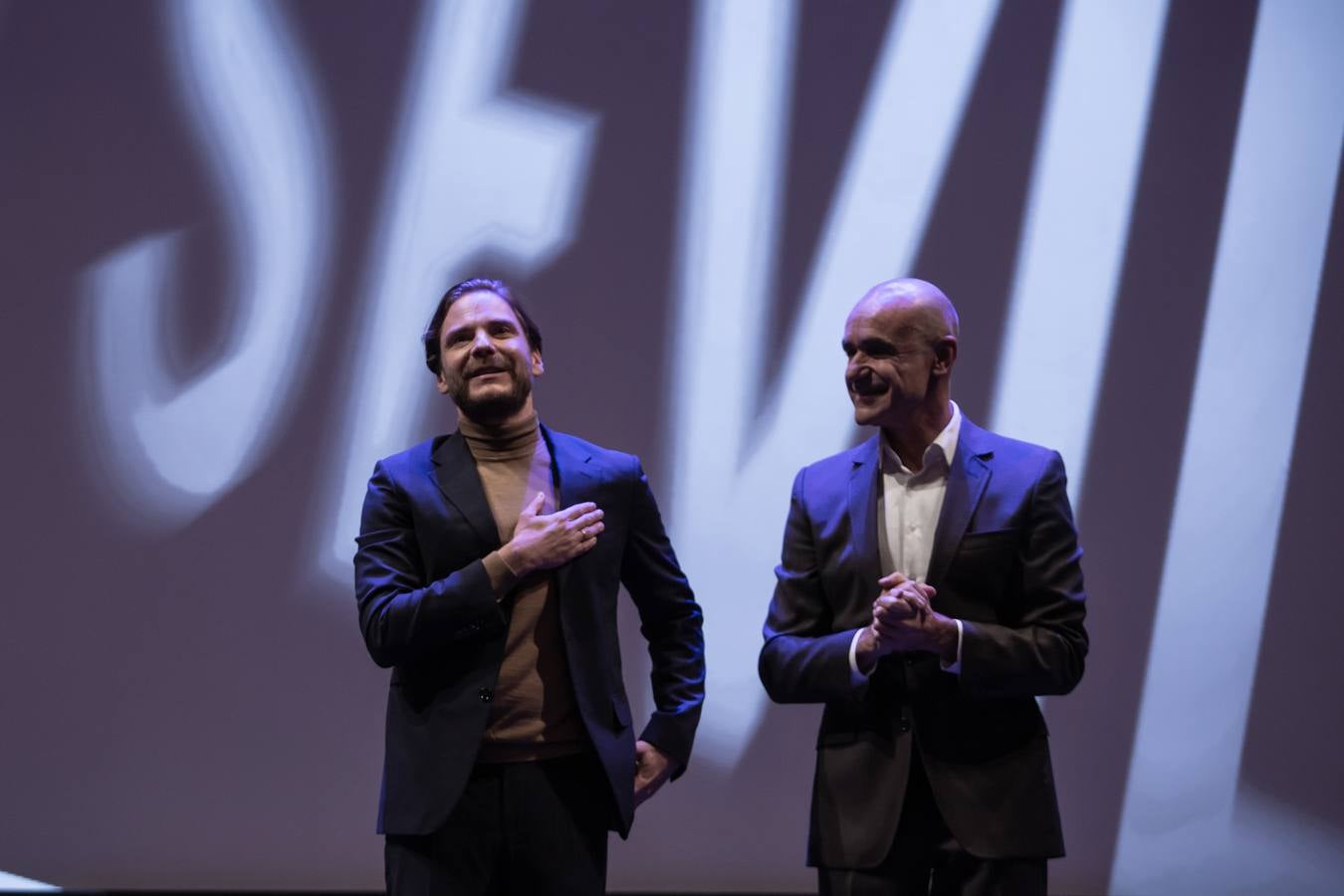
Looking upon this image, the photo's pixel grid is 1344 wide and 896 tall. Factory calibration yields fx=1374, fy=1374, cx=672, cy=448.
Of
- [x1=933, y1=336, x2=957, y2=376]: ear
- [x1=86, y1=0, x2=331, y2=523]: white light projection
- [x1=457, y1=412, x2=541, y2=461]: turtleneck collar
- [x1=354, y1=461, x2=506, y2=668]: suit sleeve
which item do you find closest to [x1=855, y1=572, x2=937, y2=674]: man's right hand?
[x1=933, y1=336, x2=957, y2=376]: ear

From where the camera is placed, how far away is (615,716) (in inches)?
93.5

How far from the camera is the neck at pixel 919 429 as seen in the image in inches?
94.2

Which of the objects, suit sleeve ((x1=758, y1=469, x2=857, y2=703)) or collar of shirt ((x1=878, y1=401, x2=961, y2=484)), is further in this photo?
collar of shirt ((x1=878, y1=401, x2=961, y2=484))

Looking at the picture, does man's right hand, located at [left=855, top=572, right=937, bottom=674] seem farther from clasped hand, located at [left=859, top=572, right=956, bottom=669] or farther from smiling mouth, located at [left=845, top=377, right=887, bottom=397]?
smiling mouth, located at [left=845, top=377, right=887, bottom=397]

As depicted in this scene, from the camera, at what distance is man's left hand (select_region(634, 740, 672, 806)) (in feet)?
8.07

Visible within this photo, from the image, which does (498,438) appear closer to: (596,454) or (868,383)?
(596,454)

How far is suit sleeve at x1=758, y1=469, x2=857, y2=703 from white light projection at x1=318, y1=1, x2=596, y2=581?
1.73m

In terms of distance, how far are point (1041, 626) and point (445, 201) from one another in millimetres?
2330

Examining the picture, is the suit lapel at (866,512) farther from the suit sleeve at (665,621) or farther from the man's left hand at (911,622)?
the suit sleeve at (665,621)

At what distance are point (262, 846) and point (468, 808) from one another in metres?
1.88

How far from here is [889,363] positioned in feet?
7.66

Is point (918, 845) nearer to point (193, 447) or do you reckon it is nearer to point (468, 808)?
point (468, 808)

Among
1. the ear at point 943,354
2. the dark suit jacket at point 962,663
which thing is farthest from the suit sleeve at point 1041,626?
the ear at point 943,354

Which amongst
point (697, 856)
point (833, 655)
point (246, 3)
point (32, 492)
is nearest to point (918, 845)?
point (833, 655)
